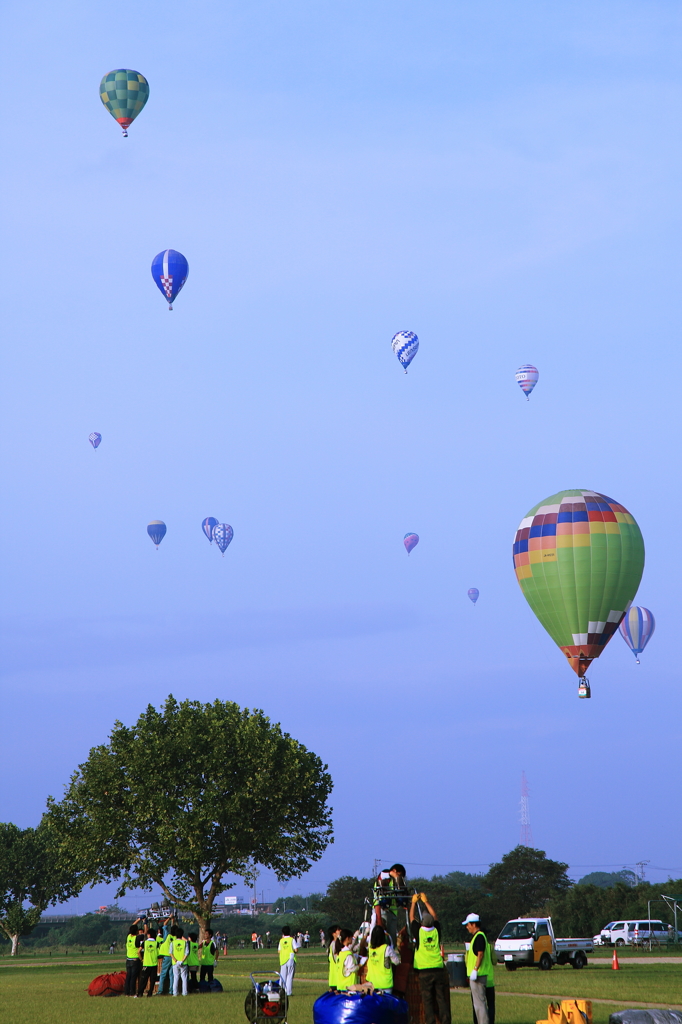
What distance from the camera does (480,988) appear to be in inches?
719

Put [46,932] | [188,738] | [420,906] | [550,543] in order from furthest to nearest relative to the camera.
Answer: [46,932] → [188,738] → [550,543] → [420,906]

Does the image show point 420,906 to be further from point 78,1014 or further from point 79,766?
point 79,766

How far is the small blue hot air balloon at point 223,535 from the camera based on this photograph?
80625mm

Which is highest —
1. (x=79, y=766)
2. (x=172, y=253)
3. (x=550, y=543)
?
(x=172, y=253)

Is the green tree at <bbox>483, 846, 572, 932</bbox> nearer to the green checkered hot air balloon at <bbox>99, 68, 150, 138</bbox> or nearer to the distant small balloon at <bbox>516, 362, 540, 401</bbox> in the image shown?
the distant small balloon at <bbox>516, 362, 540, 401</bbox>

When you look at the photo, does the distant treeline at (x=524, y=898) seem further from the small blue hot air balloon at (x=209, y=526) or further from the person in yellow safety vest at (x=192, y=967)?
the person in yellow safety vest at (x=192, y=967)

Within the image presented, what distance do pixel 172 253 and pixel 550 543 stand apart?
2497 cm

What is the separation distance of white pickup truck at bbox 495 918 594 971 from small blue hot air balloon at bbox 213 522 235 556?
1727 inches

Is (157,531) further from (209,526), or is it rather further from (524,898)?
(524,898)

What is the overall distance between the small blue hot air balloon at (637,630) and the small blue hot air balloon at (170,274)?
31.5 metres

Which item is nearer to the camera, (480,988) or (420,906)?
(420,906)

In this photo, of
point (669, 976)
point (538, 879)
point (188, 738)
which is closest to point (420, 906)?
point (669, 976)

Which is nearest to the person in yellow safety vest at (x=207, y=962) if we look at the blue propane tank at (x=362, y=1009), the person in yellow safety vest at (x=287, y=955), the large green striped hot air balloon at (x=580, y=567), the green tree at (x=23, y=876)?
the person in yellow safety vest at (x=287, y=955)

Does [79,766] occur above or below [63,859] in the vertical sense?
above
